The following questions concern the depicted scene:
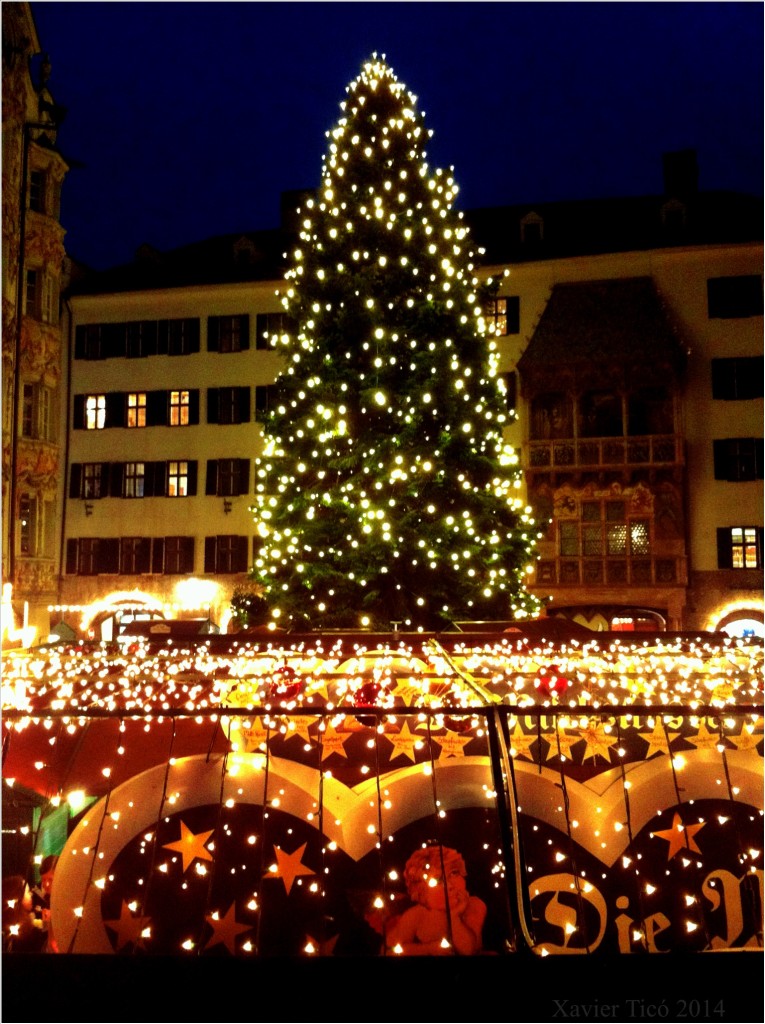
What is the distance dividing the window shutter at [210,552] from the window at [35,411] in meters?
6.00

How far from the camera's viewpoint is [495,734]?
12.4 ft

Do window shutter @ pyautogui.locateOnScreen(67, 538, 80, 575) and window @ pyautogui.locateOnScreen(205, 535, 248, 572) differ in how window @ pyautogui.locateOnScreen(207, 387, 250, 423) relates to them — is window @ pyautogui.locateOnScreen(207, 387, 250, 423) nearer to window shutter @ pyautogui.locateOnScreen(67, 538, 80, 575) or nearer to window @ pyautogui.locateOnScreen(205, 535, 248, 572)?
window @ pyautogui.locateOnScreen(205, 535, 248, 572)

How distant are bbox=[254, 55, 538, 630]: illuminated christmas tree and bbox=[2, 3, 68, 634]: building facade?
12.4 metres

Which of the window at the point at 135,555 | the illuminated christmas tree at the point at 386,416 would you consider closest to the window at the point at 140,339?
the window at the point at 135,555

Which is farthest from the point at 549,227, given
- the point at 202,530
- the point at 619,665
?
the point at 619,665

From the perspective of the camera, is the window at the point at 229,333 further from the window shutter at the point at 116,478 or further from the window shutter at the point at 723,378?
the window shutter at the point at 723,378

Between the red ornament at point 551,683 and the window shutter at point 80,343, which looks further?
the window shutter at point 80,343

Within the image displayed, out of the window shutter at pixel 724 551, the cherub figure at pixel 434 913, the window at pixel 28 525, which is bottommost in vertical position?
the cherub figure at pixel 434 913

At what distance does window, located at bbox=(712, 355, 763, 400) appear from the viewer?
1033 inches

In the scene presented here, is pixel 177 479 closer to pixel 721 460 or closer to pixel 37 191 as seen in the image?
pixel 37 191

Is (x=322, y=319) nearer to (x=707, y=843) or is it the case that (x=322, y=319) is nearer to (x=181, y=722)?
(x=181, y=722)

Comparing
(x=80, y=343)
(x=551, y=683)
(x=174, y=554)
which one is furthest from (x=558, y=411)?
(x=551, y=683)

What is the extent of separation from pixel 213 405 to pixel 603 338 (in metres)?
12.9

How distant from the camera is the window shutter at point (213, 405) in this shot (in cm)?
2903
